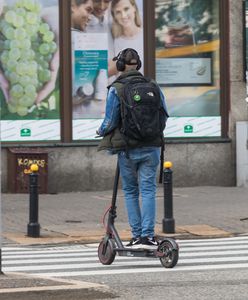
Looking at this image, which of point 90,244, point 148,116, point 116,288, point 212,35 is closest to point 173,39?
point 212,35

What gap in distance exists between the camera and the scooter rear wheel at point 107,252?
9312 millimetres

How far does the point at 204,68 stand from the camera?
65.1ft

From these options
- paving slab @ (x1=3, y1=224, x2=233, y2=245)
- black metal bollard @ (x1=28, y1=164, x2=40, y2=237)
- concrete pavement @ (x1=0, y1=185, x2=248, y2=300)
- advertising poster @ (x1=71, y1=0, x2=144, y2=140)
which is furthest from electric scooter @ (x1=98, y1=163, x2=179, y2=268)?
advertising poster @ (x1=71, y1=0, x2=144, y2=140)

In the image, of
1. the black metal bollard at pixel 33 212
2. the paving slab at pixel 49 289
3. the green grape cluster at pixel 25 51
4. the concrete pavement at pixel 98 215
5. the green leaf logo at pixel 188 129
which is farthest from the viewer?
the green leaf logo at pixel 188 129

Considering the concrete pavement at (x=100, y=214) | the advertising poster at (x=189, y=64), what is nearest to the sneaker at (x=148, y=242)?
the concrete pavement at (x=100, y=214)

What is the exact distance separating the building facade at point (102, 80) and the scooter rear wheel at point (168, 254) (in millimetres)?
9509

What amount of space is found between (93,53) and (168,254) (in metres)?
10.5

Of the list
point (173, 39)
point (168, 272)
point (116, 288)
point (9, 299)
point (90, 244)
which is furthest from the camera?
point (173, 39)

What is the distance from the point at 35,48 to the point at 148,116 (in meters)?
9.92

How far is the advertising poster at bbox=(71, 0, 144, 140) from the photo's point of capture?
1897 centimetres

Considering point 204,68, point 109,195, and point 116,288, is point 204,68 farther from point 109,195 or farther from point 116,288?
point 116,288

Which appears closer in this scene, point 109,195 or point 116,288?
point 116,288

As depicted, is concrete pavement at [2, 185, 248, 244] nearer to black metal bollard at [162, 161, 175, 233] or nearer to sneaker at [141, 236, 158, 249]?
black metal bollard at [162, 161, 175, 233]

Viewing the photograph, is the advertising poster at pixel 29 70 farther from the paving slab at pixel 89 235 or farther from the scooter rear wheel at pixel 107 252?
the scooter rear wheel at pixel 107 252
